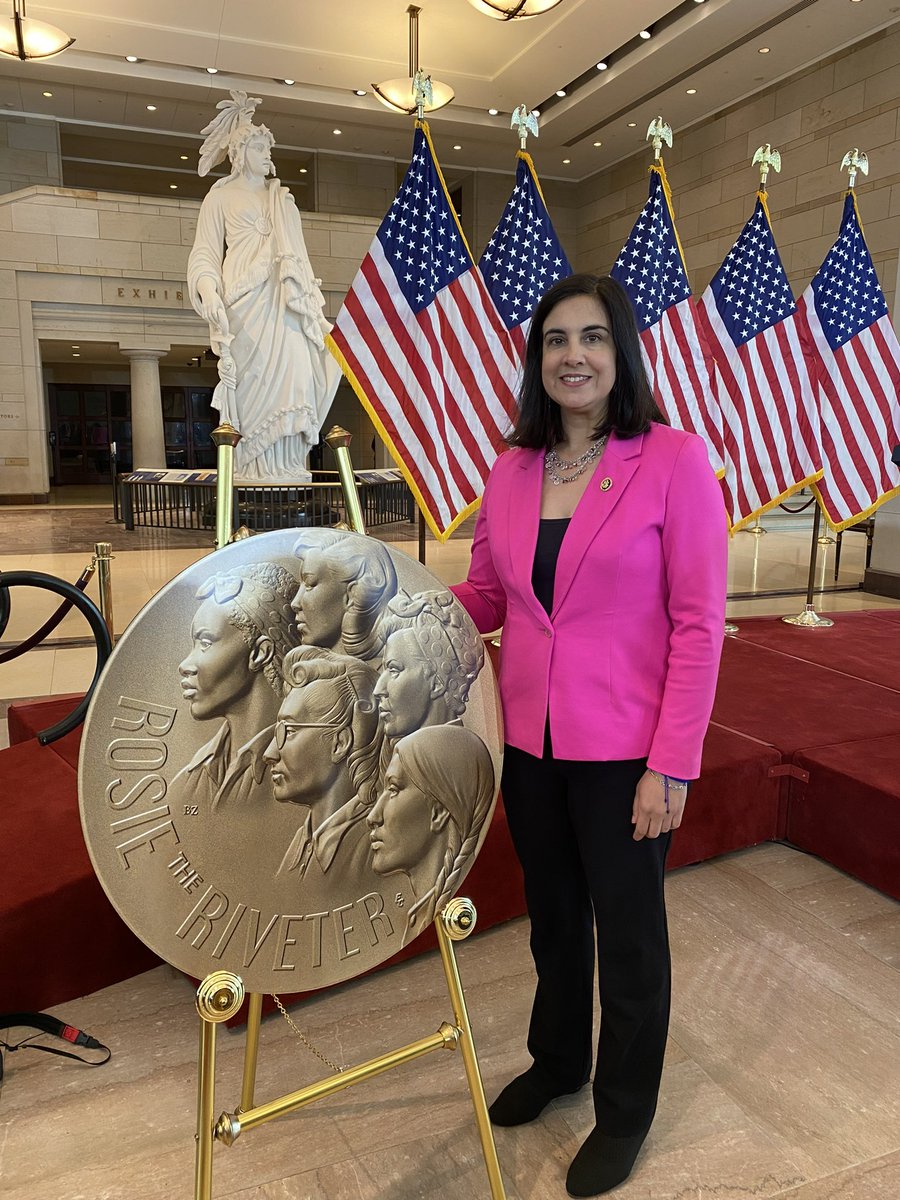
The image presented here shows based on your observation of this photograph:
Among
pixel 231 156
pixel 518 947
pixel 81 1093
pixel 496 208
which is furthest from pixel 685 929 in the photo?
pixel 496 208

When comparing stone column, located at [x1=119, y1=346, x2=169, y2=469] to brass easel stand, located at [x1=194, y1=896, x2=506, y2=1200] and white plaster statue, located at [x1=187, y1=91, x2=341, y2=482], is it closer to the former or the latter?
white plaster statue, located at [x1=187, y1=91, x2=341, y2=482]

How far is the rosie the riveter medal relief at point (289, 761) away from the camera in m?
1.24

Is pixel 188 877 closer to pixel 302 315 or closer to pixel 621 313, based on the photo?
pixel 621 313

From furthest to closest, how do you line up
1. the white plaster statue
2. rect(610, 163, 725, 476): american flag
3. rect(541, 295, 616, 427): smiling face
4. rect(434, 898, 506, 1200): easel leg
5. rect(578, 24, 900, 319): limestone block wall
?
rect(578, 24, 900, 319): limestone block wall, the white plaster statue, rect(610, 163, 725, 476): american flag, rect(541, 295, 616, 427): smiling face, rect(434, 898, 506, 1200): easel leg

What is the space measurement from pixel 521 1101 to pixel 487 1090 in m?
0.15

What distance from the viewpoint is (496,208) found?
21844 millimetres

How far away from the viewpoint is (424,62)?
15.5m

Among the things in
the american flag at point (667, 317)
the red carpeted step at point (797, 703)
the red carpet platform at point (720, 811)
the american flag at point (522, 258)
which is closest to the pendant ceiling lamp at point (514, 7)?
the american flag at point (667, 317)

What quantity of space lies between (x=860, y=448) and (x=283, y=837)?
5952 millimetres

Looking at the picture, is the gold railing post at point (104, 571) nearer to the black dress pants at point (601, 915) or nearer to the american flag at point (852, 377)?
the black dress pants at point (601, 915)

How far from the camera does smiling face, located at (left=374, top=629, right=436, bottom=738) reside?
143cm

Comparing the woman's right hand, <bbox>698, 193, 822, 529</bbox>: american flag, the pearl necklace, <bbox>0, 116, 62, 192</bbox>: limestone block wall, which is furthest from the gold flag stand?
<bbox>0, 116, 62, 192</bbox>: limestone block wall

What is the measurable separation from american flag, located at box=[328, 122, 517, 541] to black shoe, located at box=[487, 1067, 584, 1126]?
2.89 metres

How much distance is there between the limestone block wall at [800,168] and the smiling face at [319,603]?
32.8 feet
